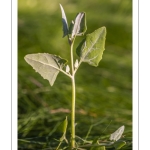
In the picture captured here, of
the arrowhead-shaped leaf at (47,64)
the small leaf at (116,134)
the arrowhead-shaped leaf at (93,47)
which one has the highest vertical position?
the arrowhead-shaped leaf at (93,47)

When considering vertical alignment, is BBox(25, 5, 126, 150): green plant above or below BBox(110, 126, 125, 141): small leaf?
above

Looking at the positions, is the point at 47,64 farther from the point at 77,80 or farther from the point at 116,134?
the point at 77,80

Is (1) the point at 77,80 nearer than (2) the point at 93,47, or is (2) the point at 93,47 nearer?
(2) the point at 93,47

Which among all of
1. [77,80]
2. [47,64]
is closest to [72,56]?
[47,64]

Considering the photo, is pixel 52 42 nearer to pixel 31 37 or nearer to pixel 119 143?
pixel 31 37

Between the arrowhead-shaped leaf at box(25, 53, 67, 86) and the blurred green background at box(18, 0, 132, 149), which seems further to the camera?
the blurred green background at box(18, 0, 132, 149)
